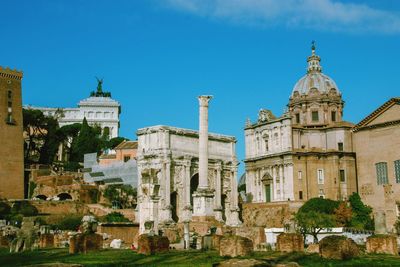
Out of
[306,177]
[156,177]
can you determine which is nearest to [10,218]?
[156,177]

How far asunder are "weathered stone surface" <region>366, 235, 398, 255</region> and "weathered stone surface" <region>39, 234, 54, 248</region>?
638 inches

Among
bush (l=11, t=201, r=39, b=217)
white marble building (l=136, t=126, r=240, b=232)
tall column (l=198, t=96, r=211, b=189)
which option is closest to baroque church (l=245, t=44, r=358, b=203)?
white marble building (l=136, t=126, r=240, b=232)

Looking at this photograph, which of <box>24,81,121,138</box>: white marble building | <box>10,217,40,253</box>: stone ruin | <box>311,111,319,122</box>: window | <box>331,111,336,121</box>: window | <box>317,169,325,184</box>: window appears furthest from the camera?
<box>24,81,121,138</box>: white marble building

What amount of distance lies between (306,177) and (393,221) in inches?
388

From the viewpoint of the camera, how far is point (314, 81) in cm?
6456

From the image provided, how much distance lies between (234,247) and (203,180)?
87.6ft

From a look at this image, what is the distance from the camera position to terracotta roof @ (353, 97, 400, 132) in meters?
51.8

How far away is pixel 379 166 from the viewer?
53.0 meters

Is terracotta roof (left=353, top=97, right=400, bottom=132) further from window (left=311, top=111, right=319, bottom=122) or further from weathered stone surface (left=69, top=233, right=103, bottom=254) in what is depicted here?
weathered stone surface (left=69, top=233, right=103, bottom=254)

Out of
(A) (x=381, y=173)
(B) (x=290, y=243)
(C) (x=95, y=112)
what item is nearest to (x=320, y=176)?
(A) (x=381, y=173)

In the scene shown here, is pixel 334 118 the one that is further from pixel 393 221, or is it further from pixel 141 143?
pixel 141 143

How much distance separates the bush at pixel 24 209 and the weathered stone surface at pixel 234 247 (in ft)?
118

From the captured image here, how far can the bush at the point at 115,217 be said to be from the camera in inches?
1991

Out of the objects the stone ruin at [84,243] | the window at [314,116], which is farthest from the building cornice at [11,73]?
the stone ruin at [84,243]
